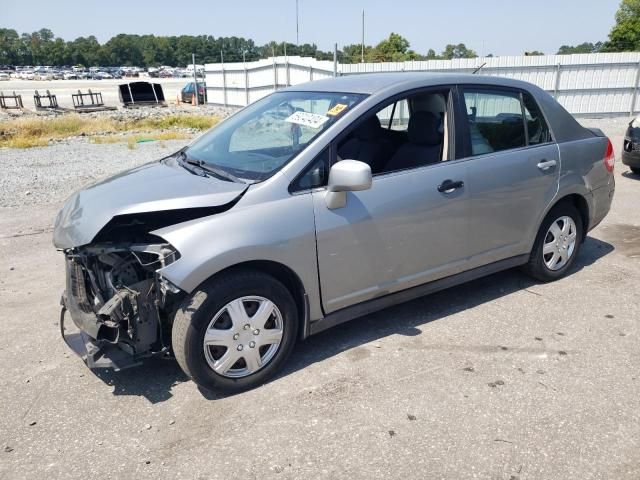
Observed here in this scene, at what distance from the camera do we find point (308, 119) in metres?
3.70

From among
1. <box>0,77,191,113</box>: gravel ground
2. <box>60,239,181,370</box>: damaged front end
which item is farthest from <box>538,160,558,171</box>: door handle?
<box>0,77,191,113</box>: gravel ground

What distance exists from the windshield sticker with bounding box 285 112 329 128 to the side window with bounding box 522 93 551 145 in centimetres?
191

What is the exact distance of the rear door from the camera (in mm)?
4039

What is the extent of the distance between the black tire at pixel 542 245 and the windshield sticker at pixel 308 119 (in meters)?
2.25

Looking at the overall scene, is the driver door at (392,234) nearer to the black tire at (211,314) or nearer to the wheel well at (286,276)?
the wheel well at (286,276)

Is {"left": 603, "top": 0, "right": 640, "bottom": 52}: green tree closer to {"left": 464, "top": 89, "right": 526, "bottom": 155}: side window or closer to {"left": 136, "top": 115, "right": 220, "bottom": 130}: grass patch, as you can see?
{"left": 136, "top": 115, "right": 220, "bottom": 130}: grass patch

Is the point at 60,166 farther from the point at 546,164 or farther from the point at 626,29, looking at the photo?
the point at 626,29

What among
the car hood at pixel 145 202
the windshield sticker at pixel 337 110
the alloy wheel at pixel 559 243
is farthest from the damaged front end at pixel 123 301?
the alloy wheel at pixel 559 243

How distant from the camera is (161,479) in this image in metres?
2.57

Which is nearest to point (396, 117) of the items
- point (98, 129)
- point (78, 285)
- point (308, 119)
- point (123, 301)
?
point (308, 119)

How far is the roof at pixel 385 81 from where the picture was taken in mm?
3807

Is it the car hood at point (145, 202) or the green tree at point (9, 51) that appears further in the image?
the green tree at point (9, 51)

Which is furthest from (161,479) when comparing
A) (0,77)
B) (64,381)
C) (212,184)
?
(0,77)

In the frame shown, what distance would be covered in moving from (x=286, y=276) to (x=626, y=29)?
62825 mm
